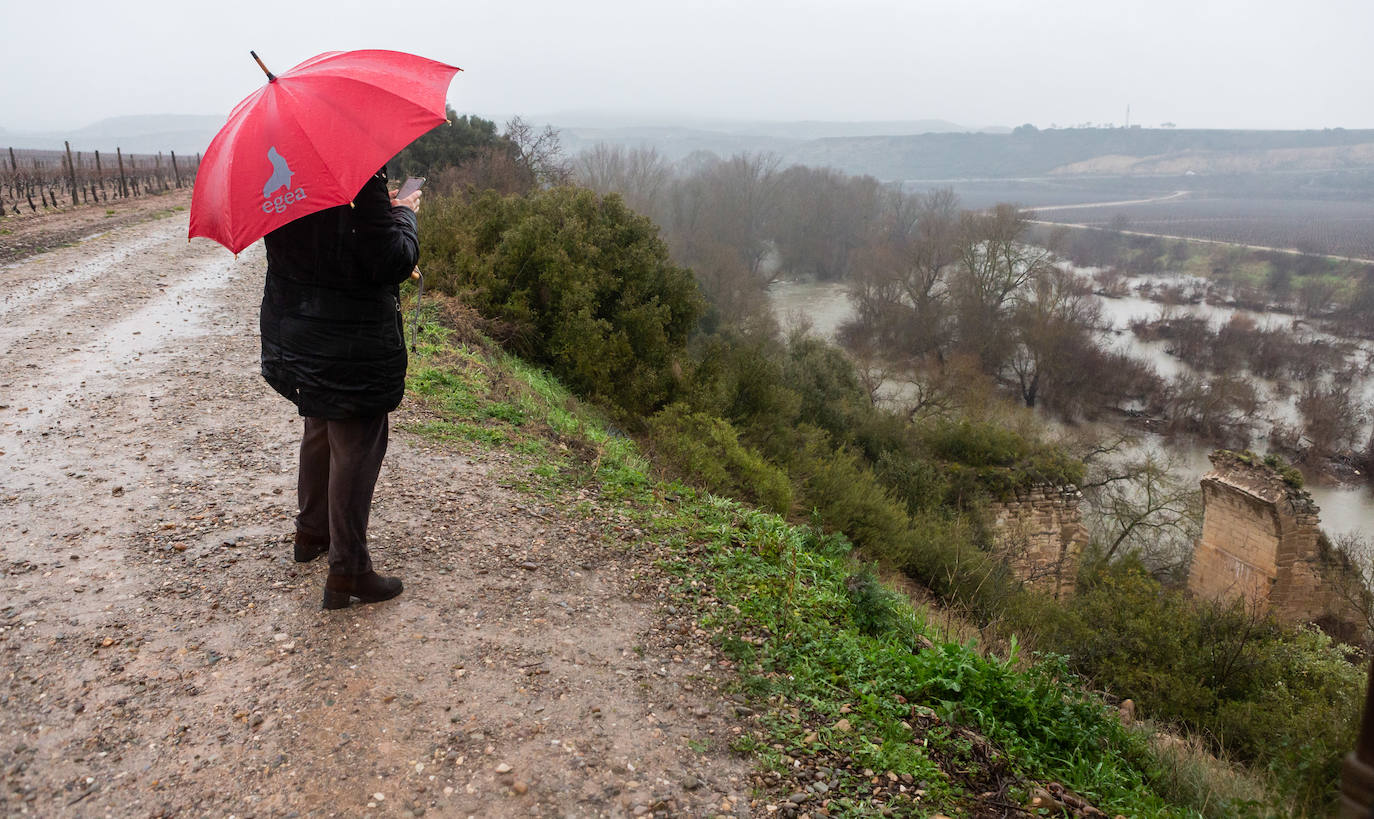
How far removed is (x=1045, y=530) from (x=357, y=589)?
17.9 m

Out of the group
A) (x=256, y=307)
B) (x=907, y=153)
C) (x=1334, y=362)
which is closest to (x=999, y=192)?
(x=907, y=153)

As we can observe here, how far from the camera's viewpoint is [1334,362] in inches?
1464

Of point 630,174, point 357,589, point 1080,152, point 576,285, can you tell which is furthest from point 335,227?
point 1080,152

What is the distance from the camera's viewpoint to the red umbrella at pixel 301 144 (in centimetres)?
283

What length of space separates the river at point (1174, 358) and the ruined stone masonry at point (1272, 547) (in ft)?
19.3

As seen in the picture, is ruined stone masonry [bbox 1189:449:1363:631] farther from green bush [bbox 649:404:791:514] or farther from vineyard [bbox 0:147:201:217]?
vineyard [bbox 0:147:201:217]

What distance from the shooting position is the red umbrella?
9.28ft

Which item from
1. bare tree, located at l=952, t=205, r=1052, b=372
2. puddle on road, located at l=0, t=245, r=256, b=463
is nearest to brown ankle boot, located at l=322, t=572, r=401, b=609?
puddle on road, located at l=0, t=245, r=256, b=463

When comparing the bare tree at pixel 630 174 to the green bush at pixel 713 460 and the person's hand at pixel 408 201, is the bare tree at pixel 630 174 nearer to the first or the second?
the green bush at pixel 713 460

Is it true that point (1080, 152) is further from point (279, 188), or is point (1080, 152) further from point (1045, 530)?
point (279, 188)

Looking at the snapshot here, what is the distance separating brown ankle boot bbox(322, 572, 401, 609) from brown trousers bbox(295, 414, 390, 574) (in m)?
0.04

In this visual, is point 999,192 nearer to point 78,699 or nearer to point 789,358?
point 789,358

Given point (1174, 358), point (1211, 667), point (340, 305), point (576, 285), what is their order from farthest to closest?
point (1174, 358), point (576, 285), point (1211, 667), point (340, 305)

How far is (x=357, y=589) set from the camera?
3.64 m
